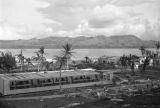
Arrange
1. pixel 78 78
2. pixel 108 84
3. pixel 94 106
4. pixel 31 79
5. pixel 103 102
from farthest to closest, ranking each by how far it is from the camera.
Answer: pixel 108 84 → pixel 78 78 → pixel 31 79 → pixel 103 102 → pixel 94 106

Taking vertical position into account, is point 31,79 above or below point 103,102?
above

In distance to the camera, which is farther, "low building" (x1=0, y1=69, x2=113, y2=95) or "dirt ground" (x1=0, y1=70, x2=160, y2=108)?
"low building" (x1=0, y1=69, x2=113, y2=95)

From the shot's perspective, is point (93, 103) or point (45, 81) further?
point (45, 81)

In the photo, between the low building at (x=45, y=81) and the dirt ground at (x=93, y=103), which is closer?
the dirt ground at (x=93, y=103)

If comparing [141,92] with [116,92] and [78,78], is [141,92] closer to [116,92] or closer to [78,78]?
[116,92]

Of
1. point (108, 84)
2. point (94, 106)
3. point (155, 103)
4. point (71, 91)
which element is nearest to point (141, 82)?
point (108, 84)

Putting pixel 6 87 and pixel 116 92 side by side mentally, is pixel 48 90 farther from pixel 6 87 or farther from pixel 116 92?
pixel 116 92

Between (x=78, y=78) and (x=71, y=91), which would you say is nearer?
(x=71, y=91)

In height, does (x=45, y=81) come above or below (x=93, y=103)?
above

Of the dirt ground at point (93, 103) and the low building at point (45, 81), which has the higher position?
the low building at point (45, 81)

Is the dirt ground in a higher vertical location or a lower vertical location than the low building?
lower

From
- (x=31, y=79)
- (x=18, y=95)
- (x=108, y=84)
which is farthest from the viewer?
(x=108, y=84)
